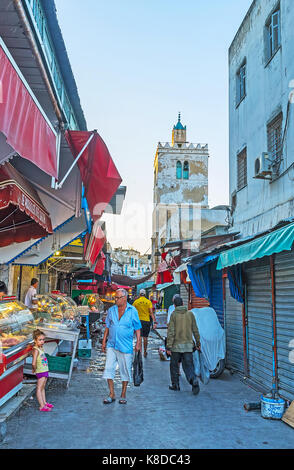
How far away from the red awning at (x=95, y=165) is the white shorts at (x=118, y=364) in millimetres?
2655

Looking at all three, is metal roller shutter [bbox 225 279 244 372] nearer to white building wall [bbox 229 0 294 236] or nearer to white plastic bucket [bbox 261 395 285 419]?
white building wall [bbox 229 0 294 236]

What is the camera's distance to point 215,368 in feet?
25.4

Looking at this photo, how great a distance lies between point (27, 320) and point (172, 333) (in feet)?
8.59

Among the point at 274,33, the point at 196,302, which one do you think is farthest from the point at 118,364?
the point at 274,33

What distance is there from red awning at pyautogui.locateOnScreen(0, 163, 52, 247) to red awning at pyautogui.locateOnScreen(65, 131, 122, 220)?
885 mm

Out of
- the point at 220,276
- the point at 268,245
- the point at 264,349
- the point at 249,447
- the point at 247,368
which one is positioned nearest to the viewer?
the point at 249,447

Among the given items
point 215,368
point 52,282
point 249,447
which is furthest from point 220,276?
point 52,282

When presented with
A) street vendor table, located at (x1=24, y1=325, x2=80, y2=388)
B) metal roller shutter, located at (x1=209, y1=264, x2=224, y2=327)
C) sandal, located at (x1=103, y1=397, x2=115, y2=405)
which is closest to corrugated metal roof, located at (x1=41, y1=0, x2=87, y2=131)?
street vendor table, located at (x1=24, y1=325, x2=80, y2=388)

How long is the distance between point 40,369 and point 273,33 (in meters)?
9.18

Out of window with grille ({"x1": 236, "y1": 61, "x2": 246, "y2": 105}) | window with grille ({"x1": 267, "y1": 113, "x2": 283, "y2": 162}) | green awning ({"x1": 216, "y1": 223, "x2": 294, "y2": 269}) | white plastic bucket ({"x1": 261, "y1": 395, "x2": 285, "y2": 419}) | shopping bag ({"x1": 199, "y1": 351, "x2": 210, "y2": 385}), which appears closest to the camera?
green awning ({"x1": 216, "y1": 223, "x2": 294, "y2": 269})

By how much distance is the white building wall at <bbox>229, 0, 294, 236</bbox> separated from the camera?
8195 millimetres

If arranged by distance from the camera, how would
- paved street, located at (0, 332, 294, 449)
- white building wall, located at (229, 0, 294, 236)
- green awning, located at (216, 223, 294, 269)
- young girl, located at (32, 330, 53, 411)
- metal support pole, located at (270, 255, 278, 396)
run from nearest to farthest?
→ paved street, located at (0, 332, 294, 449) < green awning, located at (216, 223, 294, 269) < young girl, located at (32, 330, 53, 411) < metal support pole, located at (270, 255, 278, 396) < white building wall, located at (229, 0, 294, 236)

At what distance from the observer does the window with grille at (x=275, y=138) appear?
28.3 feet

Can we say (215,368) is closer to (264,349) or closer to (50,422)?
(264,349)
